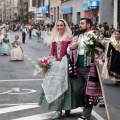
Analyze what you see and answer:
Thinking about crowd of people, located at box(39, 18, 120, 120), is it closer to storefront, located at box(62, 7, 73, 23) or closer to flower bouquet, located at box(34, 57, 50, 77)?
flower bouquet, located at box(34, 57, 50, 77)

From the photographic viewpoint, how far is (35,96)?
1038cm

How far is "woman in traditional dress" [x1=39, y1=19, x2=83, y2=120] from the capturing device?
7.81 m

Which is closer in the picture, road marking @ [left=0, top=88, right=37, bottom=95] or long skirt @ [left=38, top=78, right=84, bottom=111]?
long skirt @ [left=38, top=78, right=84, bottom=111]

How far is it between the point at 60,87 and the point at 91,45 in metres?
0.92

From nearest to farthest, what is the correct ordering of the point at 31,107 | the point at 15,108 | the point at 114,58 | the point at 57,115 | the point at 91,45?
the point at 91,45 → the point at 57,115 → the point at 15,108 → the point at 31,107 → the point at 114,58

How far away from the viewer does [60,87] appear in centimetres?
779

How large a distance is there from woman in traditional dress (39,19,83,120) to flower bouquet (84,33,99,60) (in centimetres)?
48

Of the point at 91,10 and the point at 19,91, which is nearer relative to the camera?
the point at 19,91

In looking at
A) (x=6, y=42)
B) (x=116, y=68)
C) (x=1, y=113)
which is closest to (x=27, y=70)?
(x=116, y=68)

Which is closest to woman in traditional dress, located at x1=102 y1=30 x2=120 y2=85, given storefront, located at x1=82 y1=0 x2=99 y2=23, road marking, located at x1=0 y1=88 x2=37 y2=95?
road marking, located at x1=0 y1=88 x2=37 y2=95

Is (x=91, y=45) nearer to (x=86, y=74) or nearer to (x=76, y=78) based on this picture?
(x=86, y=74)

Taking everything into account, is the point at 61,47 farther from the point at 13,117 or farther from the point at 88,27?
the point at 13,117

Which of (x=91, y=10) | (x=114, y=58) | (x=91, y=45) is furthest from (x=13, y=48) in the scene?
(x=91, y=10)

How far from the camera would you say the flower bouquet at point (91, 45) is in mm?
7551
